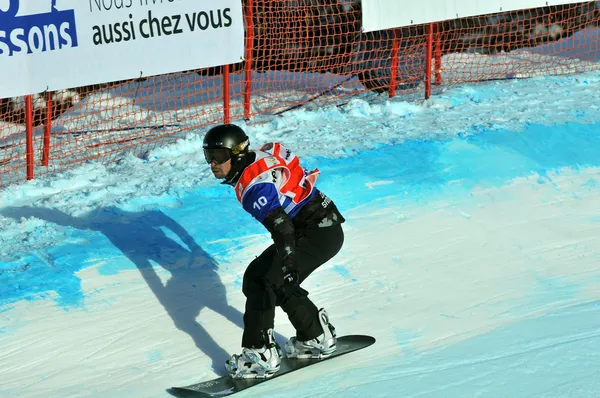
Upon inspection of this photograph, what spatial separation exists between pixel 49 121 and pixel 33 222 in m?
1.80

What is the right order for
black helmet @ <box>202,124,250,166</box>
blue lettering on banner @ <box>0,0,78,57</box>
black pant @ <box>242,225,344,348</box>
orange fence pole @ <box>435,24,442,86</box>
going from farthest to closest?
orange fence pole @ <box>435,24,442,86</box> < blue lettering on banner @ <box>0,0,78,57</box> < black pant @ <box>242,225,344,348</box> < black helmet @ <box>202,124,250,166</box>

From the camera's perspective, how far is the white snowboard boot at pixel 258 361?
5102 millimetres

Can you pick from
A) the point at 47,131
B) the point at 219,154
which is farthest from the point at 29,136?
the point at 219,154

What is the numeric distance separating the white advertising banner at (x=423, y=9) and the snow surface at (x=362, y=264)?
1084 millimetres

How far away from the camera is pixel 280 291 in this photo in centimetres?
504

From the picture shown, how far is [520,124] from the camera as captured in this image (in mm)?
9023

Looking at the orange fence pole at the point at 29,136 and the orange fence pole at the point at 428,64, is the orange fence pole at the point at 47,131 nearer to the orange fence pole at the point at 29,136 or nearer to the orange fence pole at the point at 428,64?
the orange fence pole at the point at 29,136

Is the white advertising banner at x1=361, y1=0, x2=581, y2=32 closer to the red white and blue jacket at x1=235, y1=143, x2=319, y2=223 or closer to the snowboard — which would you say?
the red white and blue jacket at x1=235, y1=143, x2=319, y2=223

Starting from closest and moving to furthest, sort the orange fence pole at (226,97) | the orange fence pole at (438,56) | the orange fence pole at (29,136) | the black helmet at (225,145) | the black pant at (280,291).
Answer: the black helmet at (225,145)
the black pant at (280,291)
the orange fence pole at (29,136)
the orange fence pole at (226,97)
the orange fence pole at (438,56)

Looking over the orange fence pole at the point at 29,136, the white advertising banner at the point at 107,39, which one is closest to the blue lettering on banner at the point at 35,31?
the white advertising banner at the point at 107,39

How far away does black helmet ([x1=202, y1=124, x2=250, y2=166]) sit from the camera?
192 inches

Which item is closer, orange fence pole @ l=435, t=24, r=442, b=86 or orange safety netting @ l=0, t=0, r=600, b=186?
orange safety netting @ l=0, t=0, r=600, b=186

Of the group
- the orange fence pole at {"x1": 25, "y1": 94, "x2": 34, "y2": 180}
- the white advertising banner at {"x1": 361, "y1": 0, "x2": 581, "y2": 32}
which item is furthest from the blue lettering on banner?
the white advertising banner at {"x1": 361, "y1": 0, "x2": 581, "y2": 32}

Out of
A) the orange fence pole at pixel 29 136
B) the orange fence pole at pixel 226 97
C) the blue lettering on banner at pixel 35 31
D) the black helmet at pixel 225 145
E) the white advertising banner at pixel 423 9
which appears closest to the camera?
the black helmet at pixel 225 145
